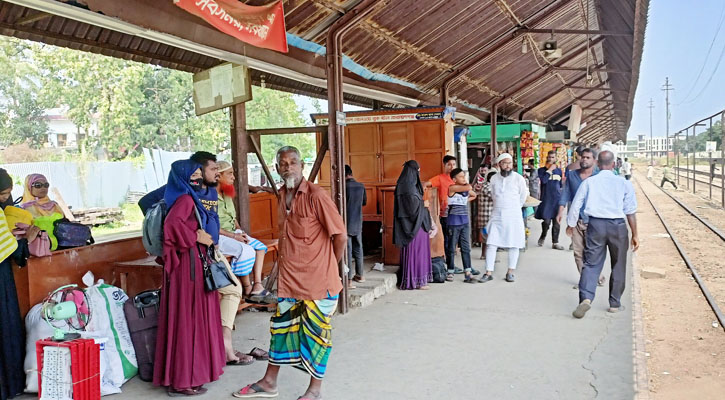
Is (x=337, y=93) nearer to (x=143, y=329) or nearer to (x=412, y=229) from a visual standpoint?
(x=412, y=229)

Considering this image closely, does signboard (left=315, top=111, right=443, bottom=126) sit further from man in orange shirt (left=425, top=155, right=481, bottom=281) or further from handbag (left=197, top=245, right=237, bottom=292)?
handbag (left=197, top=245, right=237, bottom=292)

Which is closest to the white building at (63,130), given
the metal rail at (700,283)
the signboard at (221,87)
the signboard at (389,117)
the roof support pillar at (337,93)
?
the signboard at (389,117)

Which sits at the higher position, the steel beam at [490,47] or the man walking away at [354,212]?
the steel beam at [490,47]

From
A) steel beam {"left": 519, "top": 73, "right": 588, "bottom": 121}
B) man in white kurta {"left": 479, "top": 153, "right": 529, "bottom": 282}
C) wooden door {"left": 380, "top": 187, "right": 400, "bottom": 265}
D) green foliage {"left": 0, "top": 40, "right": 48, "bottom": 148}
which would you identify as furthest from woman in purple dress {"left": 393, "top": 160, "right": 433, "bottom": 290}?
green foliage {"left": 0, "top": 40, "right": 48, "bottom": 148}

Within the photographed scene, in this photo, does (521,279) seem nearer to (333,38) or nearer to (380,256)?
(380,256)

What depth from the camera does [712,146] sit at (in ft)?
66.1

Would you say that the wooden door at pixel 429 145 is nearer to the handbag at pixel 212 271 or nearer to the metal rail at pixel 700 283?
the metal rail at pixel 700 283

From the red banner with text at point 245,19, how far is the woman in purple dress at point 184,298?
102cm

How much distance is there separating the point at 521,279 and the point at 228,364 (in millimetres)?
4688

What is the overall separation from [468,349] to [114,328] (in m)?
2.87

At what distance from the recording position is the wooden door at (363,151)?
30.8ft

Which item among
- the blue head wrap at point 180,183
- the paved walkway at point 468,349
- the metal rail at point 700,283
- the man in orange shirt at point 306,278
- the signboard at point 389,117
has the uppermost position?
the signboard at point 389,117

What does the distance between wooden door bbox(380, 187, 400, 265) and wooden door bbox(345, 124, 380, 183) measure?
595 mm

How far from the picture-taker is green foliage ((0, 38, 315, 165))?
1620 cm
